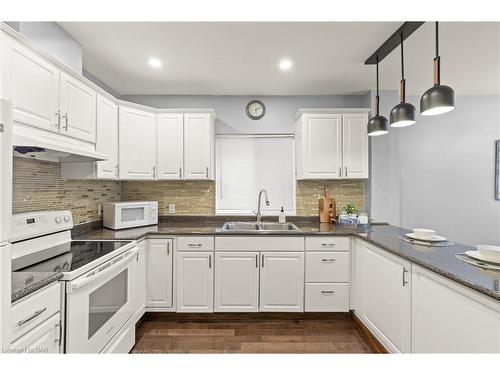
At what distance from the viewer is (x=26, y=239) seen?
4.94 feet

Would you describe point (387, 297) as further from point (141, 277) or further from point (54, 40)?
point (54, 40)

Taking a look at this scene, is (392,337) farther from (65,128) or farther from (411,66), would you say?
(65,128)

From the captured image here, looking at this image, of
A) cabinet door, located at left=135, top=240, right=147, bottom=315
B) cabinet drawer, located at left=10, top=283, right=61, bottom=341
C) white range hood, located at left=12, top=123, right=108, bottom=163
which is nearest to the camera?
cabinet drawer, located at left=10, top=283, right=61, bottom=341

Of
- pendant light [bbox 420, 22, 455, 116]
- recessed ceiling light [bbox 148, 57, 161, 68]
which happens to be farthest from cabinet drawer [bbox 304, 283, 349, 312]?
recessed ceiling light [bbox 148, 57, 161, 68]

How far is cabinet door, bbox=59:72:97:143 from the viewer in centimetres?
180

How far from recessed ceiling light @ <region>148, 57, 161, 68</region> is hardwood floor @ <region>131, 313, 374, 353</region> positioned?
2436mm

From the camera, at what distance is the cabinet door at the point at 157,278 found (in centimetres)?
252

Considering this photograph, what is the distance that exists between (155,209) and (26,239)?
1449 millimetres

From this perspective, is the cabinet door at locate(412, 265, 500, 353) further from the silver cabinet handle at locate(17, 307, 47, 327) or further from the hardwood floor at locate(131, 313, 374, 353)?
the silver cabinet handle at locate(17, 307, 47, 327)

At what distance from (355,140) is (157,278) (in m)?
2.60

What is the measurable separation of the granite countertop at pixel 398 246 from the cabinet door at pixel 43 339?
40.7 inches

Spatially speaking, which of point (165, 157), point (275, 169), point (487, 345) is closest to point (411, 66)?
point (275, 169)

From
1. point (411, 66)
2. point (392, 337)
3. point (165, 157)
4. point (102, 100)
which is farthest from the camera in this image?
point (165, 157)

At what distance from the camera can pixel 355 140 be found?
9.75 ft
